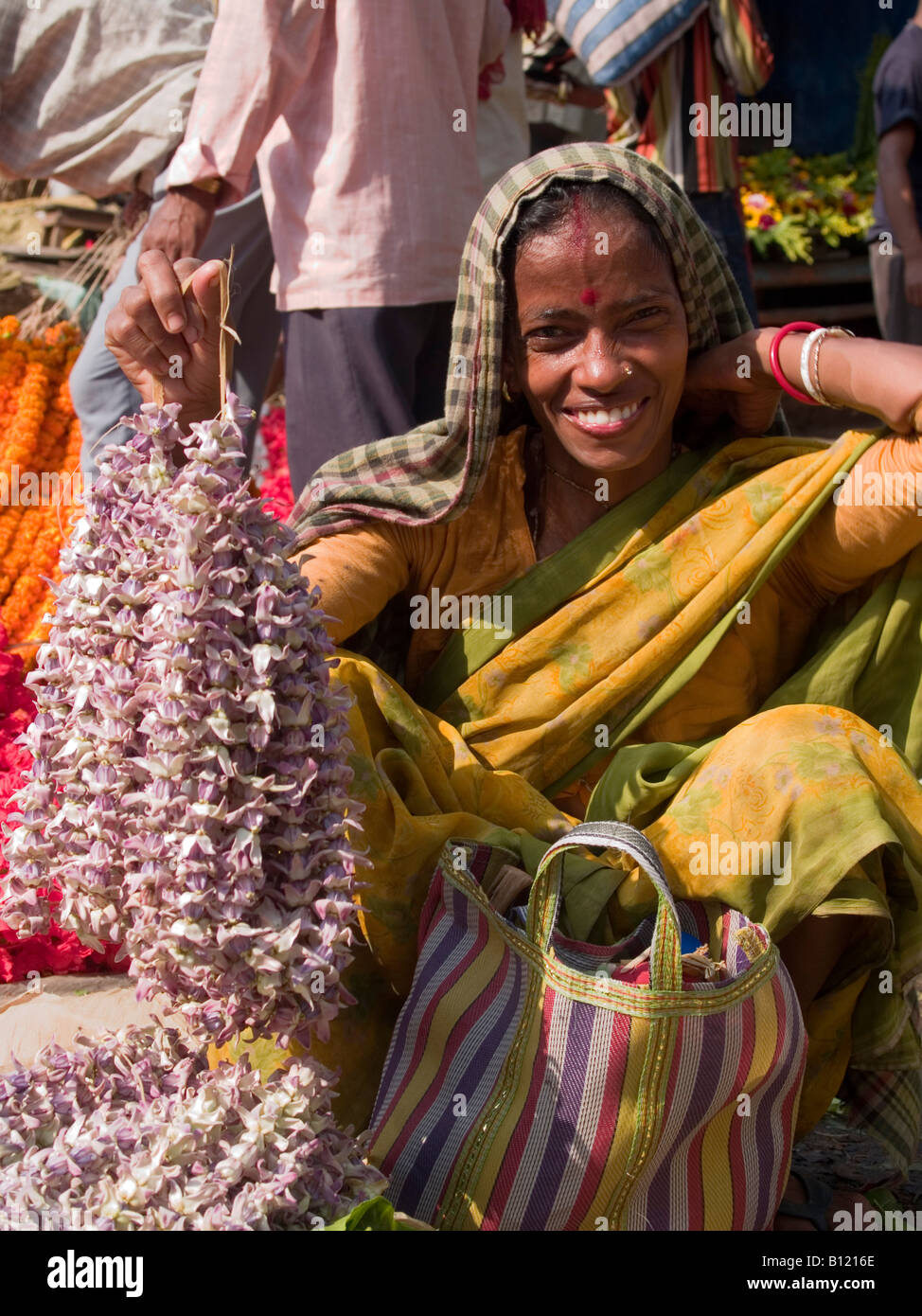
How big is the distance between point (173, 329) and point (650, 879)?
104 centimetres

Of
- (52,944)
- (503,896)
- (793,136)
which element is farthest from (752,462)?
(793,136)

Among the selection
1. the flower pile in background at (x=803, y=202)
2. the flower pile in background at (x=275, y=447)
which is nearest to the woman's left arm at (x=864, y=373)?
the flower pile in background at (x=275, y=447)

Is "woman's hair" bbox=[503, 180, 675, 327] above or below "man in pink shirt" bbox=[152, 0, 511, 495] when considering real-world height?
below

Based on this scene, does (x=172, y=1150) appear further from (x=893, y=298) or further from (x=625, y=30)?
(x=893, y=298)

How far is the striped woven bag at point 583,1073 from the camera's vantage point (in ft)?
6.15

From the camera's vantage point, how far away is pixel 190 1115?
1.67 meters

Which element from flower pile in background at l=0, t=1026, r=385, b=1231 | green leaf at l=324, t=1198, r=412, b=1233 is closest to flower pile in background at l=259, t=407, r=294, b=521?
flower pile in background at l=0, t=1026, r=385, b=1231

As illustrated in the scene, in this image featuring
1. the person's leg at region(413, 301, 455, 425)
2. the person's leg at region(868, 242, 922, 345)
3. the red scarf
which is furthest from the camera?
the person's leg at region(868, 242, 922, 345)

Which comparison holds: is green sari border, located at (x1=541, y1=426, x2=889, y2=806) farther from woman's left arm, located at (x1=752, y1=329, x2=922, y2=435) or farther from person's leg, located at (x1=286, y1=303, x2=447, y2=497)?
person's leg, located at (x1=286, y1=303, x2=447, y2=497)

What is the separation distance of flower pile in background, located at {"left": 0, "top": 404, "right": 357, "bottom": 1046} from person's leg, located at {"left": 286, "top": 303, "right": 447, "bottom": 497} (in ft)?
5.47

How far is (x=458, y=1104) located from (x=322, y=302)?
2137mm

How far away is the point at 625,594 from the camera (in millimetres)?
2492

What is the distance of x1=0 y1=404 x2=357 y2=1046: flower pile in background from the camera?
1.67 m

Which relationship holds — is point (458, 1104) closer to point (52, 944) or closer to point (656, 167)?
point (52, 944)
